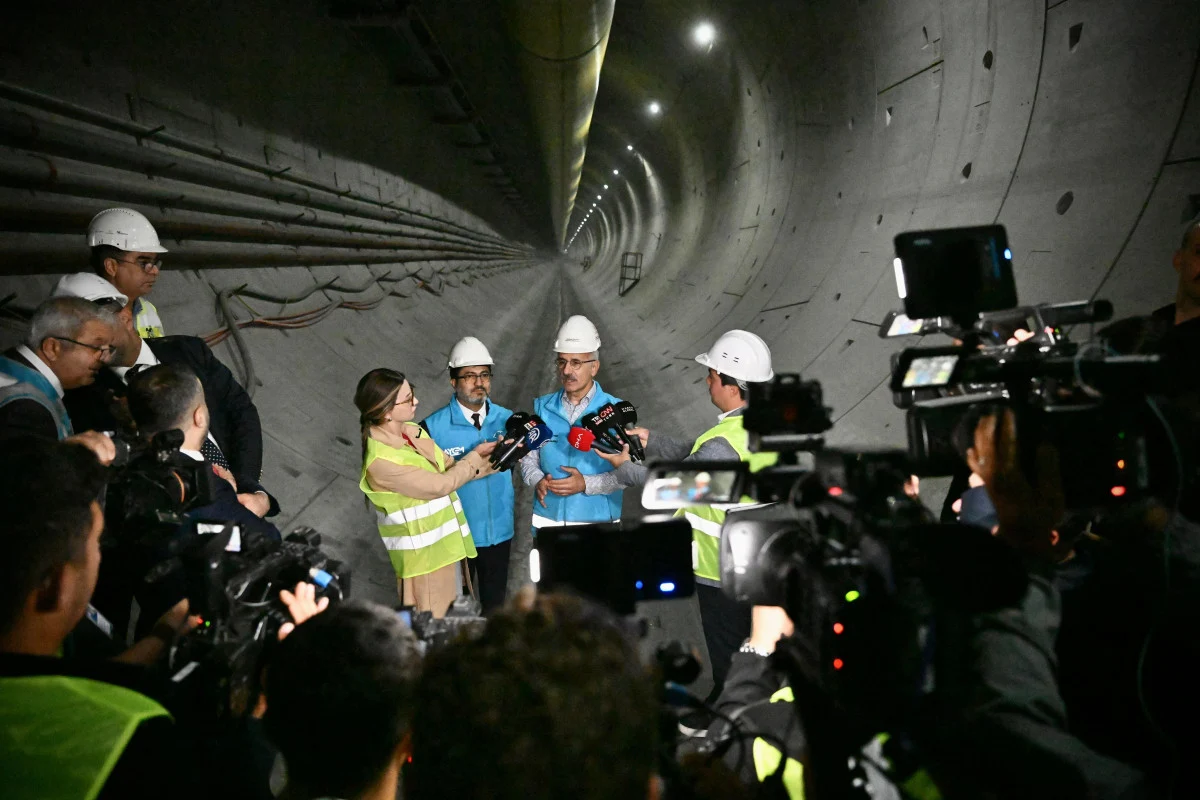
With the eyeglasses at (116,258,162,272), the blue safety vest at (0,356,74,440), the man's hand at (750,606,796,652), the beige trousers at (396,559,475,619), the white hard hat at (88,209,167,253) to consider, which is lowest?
the beige trousers at (396,559,475,619)

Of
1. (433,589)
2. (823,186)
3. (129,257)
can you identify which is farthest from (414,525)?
(823,186)

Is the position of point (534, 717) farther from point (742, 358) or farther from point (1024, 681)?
point (742, 358)

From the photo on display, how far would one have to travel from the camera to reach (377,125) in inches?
381

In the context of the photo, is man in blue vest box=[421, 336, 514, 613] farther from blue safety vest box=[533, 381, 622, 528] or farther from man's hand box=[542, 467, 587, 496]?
man's hand box=[542, 467, 587, 496]

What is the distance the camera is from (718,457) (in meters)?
2.92

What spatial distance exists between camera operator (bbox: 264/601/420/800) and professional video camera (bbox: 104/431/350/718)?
0.94 feet

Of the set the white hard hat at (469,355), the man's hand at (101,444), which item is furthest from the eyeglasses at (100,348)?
the white hard hat at (469,355)

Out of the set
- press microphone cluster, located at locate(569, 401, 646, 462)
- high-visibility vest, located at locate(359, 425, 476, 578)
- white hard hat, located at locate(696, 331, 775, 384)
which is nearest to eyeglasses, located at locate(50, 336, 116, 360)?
high-visibility vest, located at locate(359, 425, 476, 578)

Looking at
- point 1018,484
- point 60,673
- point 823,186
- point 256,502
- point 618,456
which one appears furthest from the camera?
point 823,186

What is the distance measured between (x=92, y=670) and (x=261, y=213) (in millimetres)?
6044

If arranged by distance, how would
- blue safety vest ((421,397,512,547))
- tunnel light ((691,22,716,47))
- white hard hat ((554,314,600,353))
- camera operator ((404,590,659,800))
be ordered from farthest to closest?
tunnel light ((691,22,716,47))
white hard hat ((554,314,600,353))
blue safety vest ((421,397,512,547))
camera operator ((404,590,659,800))

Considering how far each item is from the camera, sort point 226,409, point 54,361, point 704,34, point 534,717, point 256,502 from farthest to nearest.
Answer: point 704,34, point 226,409, point 256,502, point 54,361, point 534,717

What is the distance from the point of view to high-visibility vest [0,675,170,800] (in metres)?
1.07

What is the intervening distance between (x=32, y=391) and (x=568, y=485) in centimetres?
231
